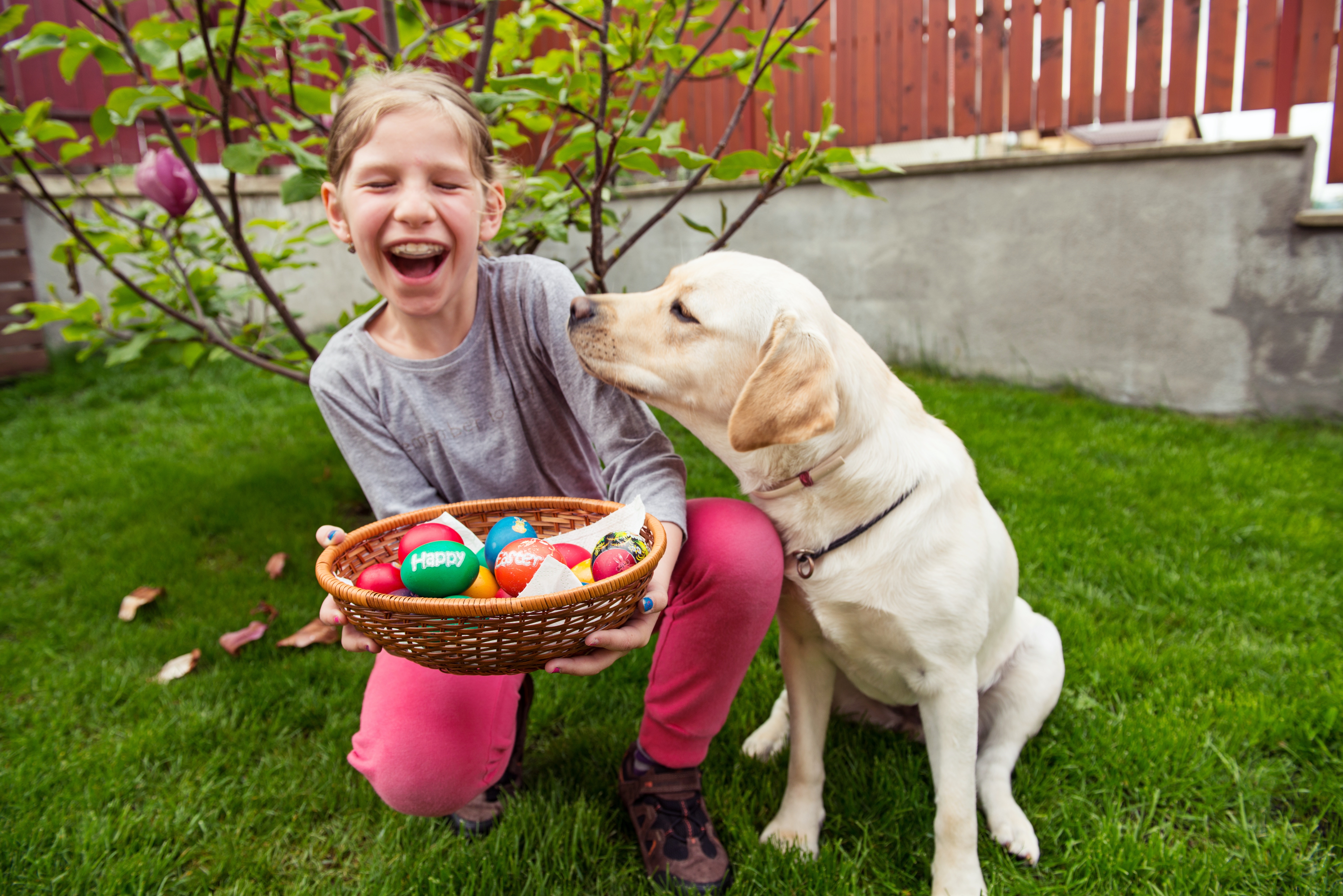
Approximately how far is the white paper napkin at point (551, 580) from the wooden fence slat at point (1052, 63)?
4.66 meters

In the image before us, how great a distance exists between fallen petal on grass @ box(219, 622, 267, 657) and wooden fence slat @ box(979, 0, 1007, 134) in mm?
4701

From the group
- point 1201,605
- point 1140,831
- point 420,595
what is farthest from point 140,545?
point 1201,605

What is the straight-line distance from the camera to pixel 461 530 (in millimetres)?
1484

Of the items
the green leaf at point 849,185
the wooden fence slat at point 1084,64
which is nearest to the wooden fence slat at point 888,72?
the wooden fence slat at point 1084,64

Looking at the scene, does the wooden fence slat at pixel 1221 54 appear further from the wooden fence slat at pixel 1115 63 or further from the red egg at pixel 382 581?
the red egg at pixel 382 581

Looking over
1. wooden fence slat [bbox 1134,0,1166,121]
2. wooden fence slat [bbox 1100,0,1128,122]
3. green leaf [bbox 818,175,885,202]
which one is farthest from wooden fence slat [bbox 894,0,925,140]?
green leaf [bbox 818,175,885,202]

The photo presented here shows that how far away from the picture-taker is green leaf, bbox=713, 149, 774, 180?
6.15 feet

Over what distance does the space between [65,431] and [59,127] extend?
9.94 feet

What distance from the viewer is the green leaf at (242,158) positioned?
5.57 feet

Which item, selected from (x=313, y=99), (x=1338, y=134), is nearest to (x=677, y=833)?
(x=313, y=99)

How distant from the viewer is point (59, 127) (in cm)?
211

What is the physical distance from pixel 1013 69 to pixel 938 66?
0.46 meters

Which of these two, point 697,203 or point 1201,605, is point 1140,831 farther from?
point 697,203

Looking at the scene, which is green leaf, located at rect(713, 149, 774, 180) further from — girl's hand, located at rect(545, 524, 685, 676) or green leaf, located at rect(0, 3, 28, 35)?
green leaf, located at rect(0, 3, 28, 35)
